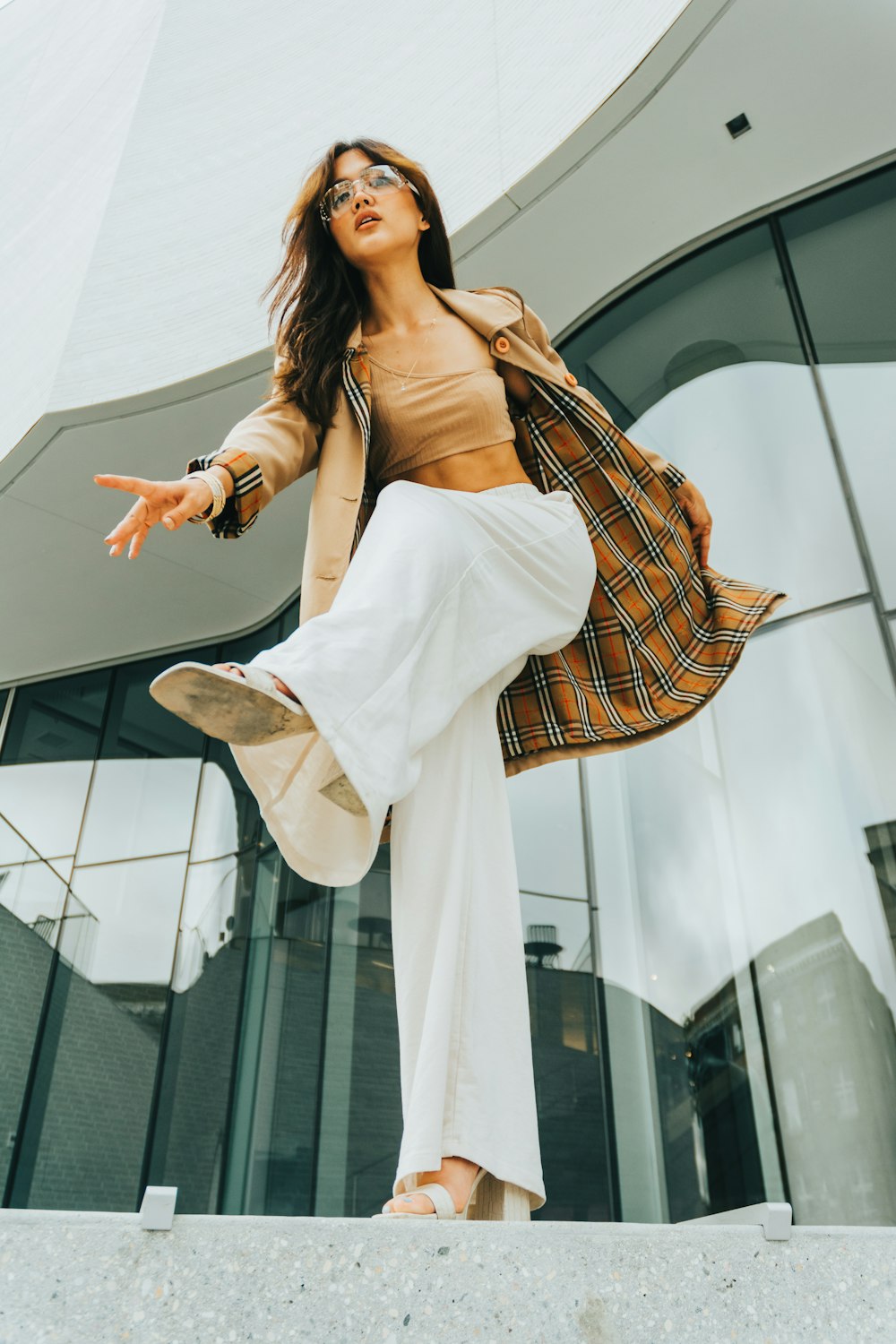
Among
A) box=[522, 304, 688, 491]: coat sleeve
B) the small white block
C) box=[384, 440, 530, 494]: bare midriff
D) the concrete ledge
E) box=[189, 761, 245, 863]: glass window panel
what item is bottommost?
the concrete ledge

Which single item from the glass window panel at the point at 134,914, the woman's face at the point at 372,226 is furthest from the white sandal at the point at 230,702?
the glass window panel at the point at 134,914

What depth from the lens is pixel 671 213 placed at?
430 centimetres

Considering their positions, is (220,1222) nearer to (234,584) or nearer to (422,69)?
(422,69)

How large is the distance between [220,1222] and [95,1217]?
13 cm

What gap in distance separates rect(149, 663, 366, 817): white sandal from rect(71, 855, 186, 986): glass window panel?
547 centimetres

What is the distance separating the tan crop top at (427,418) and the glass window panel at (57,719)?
5666mm

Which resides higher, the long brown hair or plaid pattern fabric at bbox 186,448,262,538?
the long brown hair

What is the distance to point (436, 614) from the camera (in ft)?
5.95

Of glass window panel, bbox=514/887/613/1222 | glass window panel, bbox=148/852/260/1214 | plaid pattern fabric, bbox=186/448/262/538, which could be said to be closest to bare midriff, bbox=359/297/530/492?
plaid pattern fabric, bbox=186/448/262/538

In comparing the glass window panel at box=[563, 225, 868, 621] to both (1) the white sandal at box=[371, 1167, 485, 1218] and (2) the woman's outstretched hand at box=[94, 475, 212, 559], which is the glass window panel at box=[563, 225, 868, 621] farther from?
(1) the white sandal at box=[371, 1167, 485, 1218]

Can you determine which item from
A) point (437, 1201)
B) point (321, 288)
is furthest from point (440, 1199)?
point (321, 288)

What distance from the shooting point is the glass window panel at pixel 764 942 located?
2805 mm

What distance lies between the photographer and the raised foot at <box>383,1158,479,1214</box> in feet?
4.81

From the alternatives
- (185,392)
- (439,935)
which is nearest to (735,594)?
(439,935)
